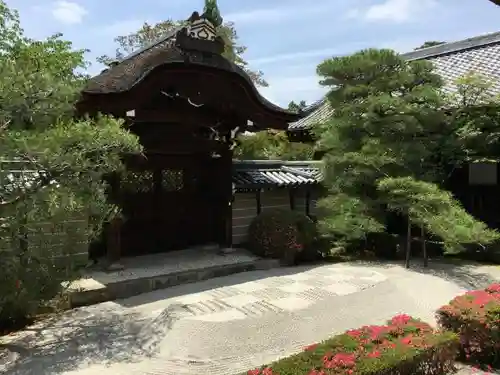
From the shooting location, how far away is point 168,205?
11.8 m

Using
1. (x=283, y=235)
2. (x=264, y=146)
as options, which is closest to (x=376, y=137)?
(x=283, y=235)

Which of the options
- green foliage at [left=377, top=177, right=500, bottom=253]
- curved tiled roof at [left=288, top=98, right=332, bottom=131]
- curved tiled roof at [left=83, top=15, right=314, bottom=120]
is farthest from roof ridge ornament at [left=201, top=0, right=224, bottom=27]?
green foliage at [left=377, top=177, right=500, bottom=253]

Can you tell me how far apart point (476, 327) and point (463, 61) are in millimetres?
12637

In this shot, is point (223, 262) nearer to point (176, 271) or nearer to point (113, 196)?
point (176, 271)

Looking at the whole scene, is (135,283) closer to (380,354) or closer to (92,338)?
(92,338)

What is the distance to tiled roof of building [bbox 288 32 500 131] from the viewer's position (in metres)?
14.8

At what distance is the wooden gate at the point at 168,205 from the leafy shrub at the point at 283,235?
3.61 ft

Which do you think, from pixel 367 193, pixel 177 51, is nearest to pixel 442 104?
pixel 367 193

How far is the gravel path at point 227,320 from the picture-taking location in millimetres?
5949

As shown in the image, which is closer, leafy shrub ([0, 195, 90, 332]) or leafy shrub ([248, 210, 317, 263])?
leafy shrub ([0, 195, 90, 332])

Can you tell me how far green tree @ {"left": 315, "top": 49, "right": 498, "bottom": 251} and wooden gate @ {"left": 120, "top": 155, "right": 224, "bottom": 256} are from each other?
3.26 m

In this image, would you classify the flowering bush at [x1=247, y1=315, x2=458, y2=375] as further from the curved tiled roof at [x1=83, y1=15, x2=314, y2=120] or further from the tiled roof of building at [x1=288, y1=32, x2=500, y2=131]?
the tiled roof of building at [x1=288, y1=32, x2=500, y2=131]

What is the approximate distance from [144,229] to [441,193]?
7.31 m

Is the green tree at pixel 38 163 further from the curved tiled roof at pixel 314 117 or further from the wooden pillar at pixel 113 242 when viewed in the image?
the curved tiled roof at pixel 314 117
